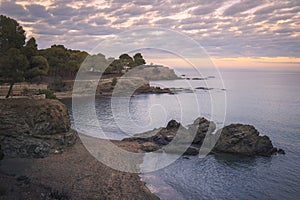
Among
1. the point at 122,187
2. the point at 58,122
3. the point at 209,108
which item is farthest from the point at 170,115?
the point at 122,187

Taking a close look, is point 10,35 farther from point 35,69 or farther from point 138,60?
point 138,60

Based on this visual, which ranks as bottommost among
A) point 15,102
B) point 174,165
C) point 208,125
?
point 174,165

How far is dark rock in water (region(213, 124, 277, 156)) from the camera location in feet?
125

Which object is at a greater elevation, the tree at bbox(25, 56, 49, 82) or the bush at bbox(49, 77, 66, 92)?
the tree at bbox(25, 56, 49, 82)

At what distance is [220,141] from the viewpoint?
1591 inches

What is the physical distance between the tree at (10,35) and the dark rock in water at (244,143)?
31.0 metres

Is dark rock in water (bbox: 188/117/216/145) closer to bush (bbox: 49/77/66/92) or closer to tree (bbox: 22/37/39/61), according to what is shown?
tree (bbox: 22/37/39/61)

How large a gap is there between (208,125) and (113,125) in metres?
20.9

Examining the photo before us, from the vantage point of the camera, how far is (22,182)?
22.4 m

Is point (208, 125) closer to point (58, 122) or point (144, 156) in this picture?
point (144, 156)

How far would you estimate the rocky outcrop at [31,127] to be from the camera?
30.3 meters

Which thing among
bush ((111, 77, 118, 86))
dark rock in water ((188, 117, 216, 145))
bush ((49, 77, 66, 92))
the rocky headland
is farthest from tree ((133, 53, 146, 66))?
the rocky headland

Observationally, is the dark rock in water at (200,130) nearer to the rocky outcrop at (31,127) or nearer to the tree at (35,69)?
the rocky outcrop at (31,127)

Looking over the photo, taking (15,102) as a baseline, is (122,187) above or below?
below
